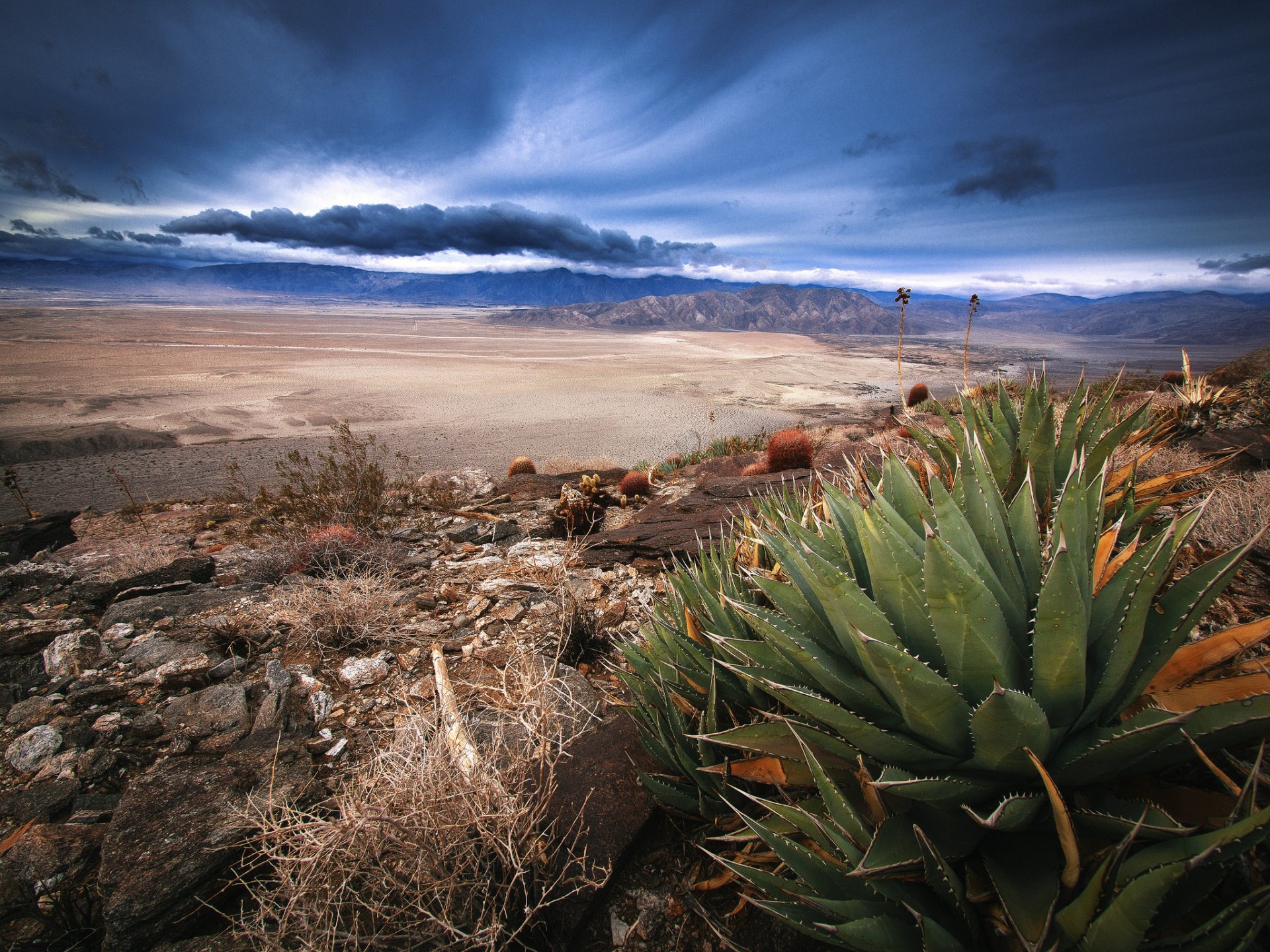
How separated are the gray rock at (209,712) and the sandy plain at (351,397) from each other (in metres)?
7.34

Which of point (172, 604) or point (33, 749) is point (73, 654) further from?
point (33, 749)

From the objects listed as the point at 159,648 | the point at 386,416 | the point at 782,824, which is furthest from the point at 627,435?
the point at 782,824

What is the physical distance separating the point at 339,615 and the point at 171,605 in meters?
1.52

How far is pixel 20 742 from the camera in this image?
2.46 metres

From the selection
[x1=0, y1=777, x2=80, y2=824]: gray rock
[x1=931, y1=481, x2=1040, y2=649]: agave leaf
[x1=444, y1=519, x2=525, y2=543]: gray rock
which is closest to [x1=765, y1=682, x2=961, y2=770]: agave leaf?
[x1=931, y1=481, x2=1040, y2=649]: agave leaf

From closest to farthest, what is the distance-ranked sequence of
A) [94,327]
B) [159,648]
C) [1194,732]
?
1. [1194,732]
2. [159,648]
3. [94,327]

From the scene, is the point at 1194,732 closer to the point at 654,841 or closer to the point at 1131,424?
the point at 654,841

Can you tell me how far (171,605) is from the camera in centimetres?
390

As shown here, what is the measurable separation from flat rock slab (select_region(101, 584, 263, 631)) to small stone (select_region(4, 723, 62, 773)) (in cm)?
132

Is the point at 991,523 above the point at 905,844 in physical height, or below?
above

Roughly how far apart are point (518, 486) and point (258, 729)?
6.50m

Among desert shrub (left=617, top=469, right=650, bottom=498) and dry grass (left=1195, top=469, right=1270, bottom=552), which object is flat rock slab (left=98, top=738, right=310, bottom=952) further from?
desert shrub (left=617, top=469, right=650, bottom=498)

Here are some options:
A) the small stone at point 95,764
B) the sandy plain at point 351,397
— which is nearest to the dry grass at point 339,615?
the small stone at point 95,764

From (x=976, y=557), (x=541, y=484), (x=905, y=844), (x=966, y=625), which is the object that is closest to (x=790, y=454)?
(x=541, y=484)
